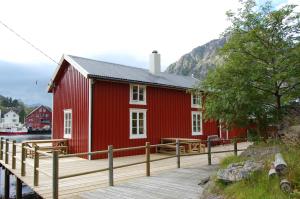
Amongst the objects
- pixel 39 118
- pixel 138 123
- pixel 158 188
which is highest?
pixel 39 118

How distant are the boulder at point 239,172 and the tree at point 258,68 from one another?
2162mm

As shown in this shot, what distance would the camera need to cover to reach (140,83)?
50.8ft

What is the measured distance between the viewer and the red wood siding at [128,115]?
13984mm

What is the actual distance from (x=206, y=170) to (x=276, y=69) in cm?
412

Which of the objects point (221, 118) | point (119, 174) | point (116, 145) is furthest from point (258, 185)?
point (116, 145)

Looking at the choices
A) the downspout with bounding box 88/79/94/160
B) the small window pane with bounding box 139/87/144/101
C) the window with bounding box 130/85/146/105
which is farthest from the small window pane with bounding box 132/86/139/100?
the downspout with bounding box 88/79/94/160

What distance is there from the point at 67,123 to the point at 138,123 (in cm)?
412

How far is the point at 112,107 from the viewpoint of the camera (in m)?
14.5

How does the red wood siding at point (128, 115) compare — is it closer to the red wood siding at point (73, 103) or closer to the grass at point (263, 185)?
the red wood siding at point (73, 103)

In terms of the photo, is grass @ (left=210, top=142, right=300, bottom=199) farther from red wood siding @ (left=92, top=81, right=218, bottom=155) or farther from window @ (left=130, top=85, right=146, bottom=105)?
window @ (left=130, top=85, right=146, bottom=105)

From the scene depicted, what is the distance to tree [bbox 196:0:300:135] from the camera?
8.00 meters

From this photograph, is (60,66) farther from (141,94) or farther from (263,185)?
(263,185)

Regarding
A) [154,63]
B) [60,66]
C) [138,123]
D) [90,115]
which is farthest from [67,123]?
[154,63]

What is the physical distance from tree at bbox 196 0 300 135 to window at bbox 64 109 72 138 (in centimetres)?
943
